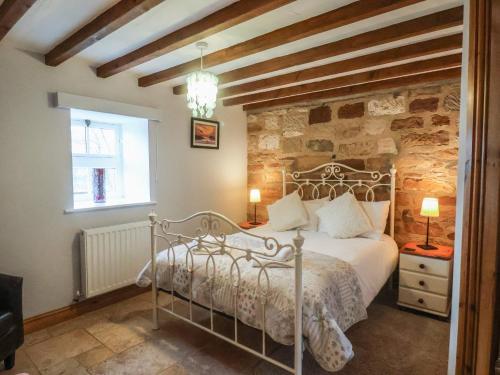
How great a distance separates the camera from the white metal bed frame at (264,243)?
1.70 metres

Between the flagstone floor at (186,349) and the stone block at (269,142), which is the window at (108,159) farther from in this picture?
the stone block at (269,142)

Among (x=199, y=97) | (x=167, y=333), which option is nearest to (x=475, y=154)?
(x=199, y=97)

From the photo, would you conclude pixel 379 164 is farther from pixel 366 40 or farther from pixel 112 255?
pixel 112 255

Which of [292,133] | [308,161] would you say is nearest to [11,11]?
[292,133]

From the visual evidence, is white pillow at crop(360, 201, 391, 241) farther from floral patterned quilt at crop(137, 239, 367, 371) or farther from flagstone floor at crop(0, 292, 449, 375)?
floral patterned quilt at crop(137, 239, 367, 371)

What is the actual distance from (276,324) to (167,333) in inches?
48.4

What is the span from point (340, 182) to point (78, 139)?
3.02 m

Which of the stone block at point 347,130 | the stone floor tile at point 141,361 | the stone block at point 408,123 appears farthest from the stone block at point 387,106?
the stone floor tile at point 141,361

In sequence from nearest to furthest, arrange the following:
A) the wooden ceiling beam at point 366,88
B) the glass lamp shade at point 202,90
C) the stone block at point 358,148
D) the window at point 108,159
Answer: the glass lamp shade at point 202,90 < the wooden ceiling beam at point 366,88 < the window at point 108,159 < the stone block at point 358,148

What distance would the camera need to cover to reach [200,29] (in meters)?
1.93

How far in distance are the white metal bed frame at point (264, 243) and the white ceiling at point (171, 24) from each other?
52.6 inches

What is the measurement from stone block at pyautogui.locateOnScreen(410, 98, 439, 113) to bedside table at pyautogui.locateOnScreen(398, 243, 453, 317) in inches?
56.4

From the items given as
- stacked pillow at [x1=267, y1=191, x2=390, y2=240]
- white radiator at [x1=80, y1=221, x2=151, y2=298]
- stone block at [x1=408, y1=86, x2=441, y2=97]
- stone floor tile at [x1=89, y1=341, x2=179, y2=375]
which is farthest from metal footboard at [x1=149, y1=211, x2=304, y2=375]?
stone block at [x1=408, y1=86, x2=441, y2=97]

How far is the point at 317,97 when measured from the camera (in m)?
3.71
